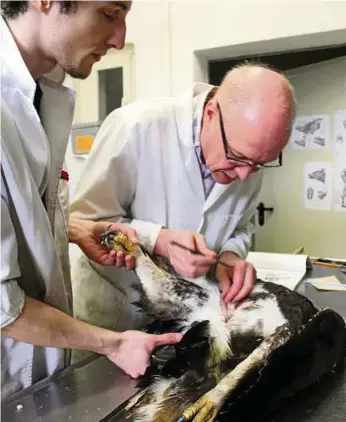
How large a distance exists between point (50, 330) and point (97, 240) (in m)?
0.29

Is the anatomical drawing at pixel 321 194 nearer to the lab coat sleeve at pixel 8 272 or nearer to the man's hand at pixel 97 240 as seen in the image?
the man's hand at pixel 97 240

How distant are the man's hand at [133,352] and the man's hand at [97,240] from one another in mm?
178

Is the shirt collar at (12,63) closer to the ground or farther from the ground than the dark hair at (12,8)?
closer to the ground

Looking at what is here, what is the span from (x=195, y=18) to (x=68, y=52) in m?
1.31

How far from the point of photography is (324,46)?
172 centimetres

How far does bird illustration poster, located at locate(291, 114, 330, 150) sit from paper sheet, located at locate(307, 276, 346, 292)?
2.90 feet

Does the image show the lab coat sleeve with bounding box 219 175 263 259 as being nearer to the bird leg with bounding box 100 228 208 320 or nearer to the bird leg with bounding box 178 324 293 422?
the bird leg with bounding box 100 228 208 320

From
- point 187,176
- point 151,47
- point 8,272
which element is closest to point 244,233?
point 187,176

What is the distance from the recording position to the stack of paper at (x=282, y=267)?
133cm

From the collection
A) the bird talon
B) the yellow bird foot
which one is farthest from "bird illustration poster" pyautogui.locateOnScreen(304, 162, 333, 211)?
the yellow bird foot

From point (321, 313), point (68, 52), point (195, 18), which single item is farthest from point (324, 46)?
point (68, 52)

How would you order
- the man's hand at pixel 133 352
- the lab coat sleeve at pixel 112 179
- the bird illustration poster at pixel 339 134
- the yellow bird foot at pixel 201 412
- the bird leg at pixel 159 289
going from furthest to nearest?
the bird illustration poster at pixel 339 134 < the lab coat sleeve at pixel 112 179 < the bird leg at pixel 159 289 < the man's hand at pixel 133 352 < the yellow bird foot at pixel 201 412

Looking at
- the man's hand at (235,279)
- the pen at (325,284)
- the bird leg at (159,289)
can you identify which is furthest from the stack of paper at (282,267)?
the bird leg at (159,289)

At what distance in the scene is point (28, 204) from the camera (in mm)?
618
